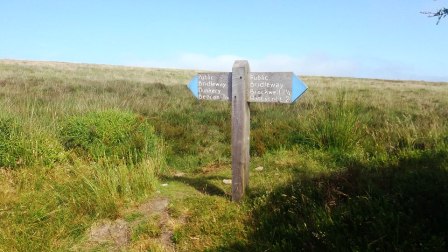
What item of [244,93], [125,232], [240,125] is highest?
[244,93]

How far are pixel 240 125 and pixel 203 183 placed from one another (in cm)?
144

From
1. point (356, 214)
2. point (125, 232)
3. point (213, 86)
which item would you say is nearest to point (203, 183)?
point (213, 86)

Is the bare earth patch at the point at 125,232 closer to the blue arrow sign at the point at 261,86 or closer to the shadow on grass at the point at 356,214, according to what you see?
the shadow on grass at the point at 356,214

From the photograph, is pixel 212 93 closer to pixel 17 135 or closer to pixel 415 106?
pixel 17 135

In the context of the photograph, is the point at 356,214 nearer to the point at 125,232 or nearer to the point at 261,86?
the point at 261,86

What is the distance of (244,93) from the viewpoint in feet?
15.4

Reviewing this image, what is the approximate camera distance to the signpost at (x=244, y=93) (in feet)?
15.0

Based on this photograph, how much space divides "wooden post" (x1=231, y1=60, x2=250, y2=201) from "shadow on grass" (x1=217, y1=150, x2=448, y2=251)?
0.40m

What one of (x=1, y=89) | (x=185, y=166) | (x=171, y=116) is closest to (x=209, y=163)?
(x=185, y=166)

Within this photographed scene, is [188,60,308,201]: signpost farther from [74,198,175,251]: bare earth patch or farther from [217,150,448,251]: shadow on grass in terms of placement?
[74,198,175,251]: bare earth patch

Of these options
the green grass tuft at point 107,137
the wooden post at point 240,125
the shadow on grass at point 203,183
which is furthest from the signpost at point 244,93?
the green grass tuft at point 107,137

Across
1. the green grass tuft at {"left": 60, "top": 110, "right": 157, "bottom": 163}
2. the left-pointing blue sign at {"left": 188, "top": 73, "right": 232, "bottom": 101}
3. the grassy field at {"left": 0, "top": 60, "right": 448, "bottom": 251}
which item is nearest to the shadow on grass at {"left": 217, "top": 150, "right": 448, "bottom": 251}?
the grassy field at {"left": 0, "top": 60, "right": 448, "bottom": 251}

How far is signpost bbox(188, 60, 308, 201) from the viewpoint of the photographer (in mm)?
4570

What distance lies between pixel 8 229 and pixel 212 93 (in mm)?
2769
